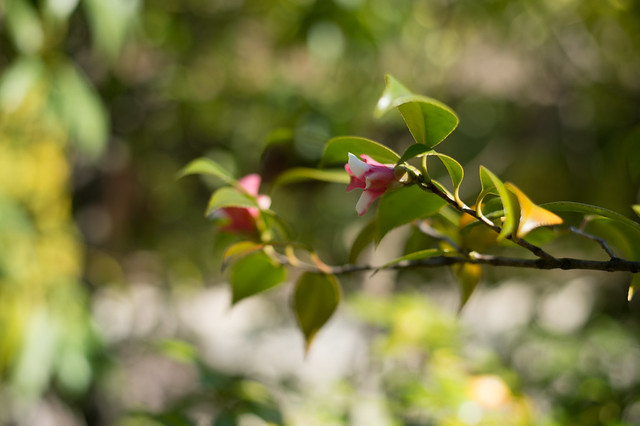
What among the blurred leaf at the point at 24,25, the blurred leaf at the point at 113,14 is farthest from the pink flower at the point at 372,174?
the blurred leaf at the point at 24,25

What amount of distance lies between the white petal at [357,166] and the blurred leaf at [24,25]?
0.71 metres

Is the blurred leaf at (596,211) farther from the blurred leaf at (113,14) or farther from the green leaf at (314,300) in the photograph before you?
the blurred leaf at (113,14)

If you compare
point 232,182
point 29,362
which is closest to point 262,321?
point 29,362

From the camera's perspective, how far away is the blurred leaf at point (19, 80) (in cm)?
92

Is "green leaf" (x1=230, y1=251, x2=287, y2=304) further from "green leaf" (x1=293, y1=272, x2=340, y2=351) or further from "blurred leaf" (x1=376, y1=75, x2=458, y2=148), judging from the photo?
"blurred leaf" (x1=376, y1=75, x2=458, y2=148)

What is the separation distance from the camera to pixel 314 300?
1.26ft

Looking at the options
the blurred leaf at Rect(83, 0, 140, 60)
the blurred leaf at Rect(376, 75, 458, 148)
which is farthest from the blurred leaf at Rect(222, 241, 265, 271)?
the blurred leaf at Rect(83, 0, 140, 60)

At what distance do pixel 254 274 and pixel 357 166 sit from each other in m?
0.13

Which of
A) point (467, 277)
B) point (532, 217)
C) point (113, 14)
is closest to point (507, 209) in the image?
point (532, 217)

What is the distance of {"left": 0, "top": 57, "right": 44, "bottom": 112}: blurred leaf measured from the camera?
36.0 inches

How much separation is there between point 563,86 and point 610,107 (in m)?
0.13

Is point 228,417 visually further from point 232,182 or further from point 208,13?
point 208,13

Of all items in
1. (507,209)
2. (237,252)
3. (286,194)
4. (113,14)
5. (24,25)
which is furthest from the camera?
(286,194)

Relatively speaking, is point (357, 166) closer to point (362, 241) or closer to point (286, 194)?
point (362, 241)
